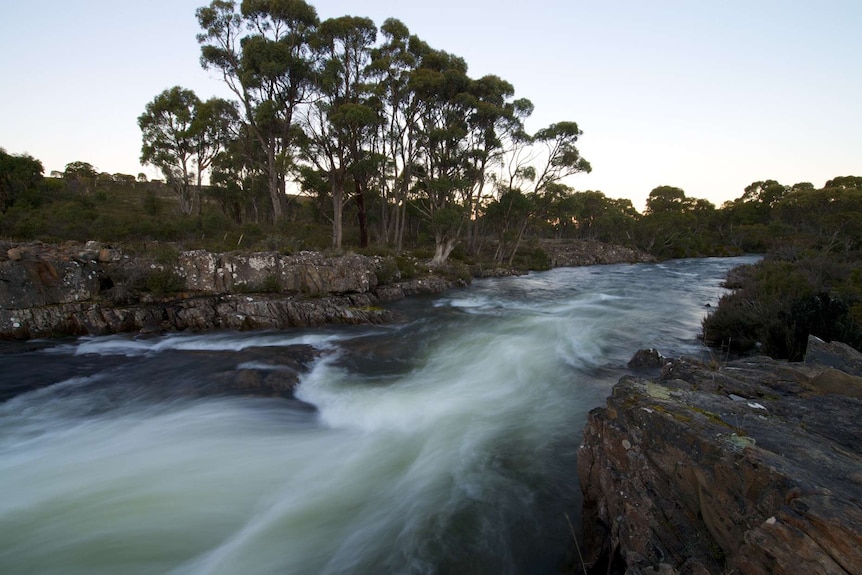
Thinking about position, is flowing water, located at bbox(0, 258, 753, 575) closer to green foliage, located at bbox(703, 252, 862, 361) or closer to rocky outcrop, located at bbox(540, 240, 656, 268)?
green foliage, located at bbox(703, 252, 862, 361)

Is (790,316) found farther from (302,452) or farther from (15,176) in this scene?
(15,176)

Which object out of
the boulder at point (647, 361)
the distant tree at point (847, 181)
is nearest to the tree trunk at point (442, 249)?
the boulder at point (647, 361)

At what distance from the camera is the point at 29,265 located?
1140cm

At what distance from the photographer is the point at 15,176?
25328 millimetres

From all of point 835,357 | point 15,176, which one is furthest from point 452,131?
point 15,176

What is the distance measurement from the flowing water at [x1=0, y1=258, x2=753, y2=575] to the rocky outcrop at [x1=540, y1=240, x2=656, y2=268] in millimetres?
31173

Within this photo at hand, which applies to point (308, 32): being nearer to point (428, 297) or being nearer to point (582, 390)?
point (428, 297)

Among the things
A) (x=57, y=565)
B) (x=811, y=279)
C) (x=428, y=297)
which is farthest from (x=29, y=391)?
(x=811, y=279)

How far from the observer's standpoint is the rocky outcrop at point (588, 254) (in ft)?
137

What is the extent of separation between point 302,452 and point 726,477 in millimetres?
5437

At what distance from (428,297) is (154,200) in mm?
24790

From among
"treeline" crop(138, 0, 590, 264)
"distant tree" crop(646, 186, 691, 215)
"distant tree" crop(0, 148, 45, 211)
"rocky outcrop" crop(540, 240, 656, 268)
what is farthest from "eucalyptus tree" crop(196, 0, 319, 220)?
"distant tree" crop(646, 186, 691, 215)

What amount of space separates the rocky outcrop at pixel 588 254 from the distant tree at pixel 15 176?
138 ft

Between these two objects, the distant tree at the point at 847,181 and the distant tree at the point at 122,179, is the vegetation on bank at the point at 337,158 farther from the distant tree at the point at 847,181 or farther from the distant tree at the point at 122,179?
the distant tree at the point at 122,179
